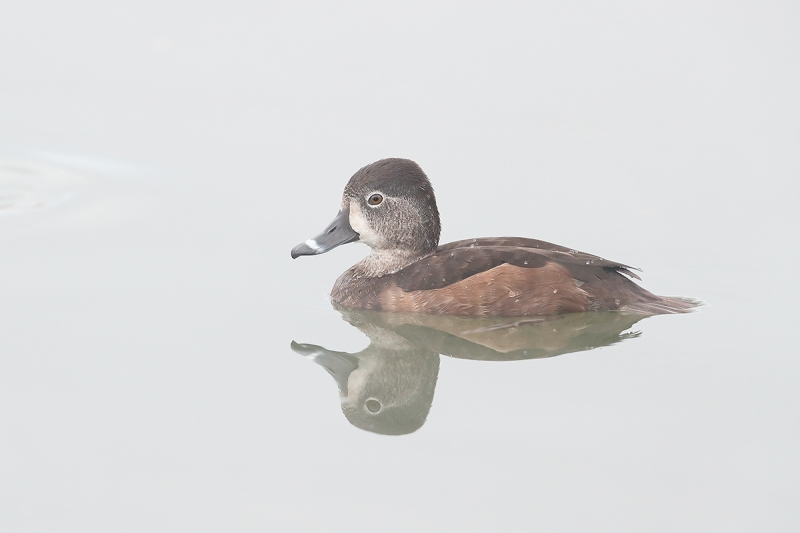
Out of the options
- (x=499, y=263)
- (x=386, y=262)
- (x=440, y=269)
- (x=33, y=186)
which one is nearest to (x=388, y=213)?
(x=386, y=262)

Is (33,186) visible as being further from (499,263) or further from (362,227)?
(499,263)

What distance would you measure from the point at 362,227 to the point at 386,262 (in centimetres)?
35

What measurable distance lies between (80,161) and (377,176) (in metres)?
3.61

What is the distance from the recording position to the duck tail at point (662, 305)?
9070 mm

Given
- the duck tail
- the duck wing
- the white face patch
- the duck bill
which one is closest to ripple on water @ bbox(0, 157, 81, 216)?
the duck bill

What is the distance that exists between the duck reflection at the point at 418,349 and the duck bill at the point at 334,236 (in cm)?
51

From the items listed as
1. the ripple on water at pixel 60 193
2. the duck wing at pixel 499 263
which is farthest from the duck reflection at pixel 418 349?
the ripple on water at pixel 60 193

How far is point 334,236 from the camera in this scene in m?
9.50

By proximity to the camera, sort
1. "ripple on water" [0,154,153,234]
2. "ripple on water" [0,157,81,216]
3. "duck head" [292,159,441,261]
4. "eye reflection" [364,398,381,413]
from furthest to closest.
A: "ripple on water" [0,157,81,216] < "ripple on water" [0,154,153,234] < "duck head" [292,159,441,261] < "eye reflection" [364,398,381,413]

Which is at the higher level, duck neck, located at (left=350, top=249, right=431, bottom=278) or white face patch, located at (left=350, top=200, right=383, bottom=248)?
white face patch, located at (left=350, top=200, right=383, bottom=248)

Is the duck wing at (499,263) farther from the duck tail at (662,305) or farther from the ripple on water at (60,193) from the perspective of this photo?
the ripple on water at (60,193)

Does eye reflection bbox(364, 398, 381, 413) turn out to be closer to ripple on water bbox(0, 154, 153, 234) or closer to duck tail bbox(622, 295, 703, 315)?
duck tail bbox(622, 295, 703, 315)

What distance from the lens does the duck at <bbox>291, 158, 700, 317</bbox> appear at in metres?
9.00

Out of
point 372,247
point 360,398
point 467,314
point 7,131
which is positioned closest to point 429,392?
point 360,398
